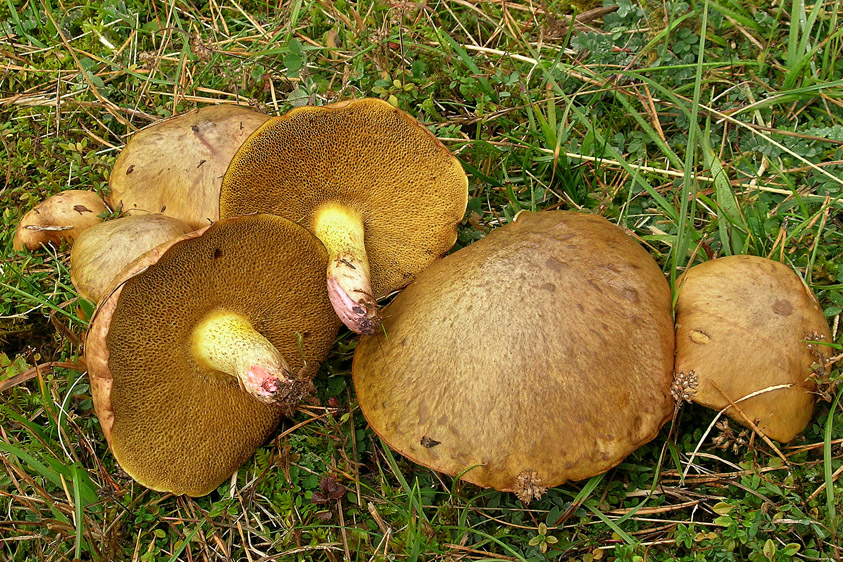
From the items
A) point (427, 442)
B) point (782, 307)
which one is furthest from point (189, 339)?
point (782, 307)

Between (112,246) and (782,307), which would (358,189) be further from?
(782,307)

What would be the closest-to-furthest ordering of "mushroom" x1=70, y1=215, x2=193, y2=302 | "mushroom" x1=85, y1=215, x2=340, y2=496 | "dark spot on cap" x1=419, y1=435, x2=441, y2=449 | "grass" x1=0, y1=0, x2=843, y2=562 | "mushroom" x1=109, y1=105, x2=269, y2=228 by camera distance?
1. "mushroom" x1=85, y1=215, x2=340, y2=496
2. "dark spot on cap" x1=419, y1=435, x2=441, y2=449
3. "grass" x1=0, y1=0, x2=843, y2=562
4. "mushroom" x1=70, y1=215, x2=193, y2=302
5. "mushroom" x1=109, y1=105, x2=269, y2=228

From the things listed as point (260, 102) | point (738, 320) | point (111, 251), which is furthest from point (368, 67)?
point (738, 320)

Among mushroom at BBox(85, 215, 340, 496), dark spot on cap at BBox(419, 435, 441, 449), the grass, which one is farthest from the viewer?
the grass

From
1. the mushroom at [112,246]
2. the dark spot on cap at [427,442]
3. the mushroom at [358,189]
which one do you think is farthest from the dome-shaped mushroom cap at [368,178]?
the dark spot on cap at [427,442]

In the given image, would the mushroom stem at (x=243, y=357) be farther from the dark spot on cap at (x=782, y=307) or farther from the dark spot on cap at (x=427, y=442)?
the dark spot on cap at (x=782, y=307)

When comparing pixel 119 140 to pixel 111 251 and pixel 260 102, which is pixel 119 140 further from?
pixel 111 251

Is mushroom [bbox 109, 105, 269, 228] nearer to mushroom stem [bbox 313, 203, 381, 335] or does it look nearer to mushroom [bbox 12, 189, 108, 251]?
mushroom [bbox 12, 189, 108, 251]

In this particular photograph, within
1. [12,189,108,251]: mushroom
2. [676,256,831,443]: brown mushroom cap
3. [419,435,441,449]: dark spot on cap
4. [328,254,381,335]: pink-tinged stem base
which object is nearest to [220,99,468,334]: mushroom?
[328,254,381,335]: pink-tinged stem base
